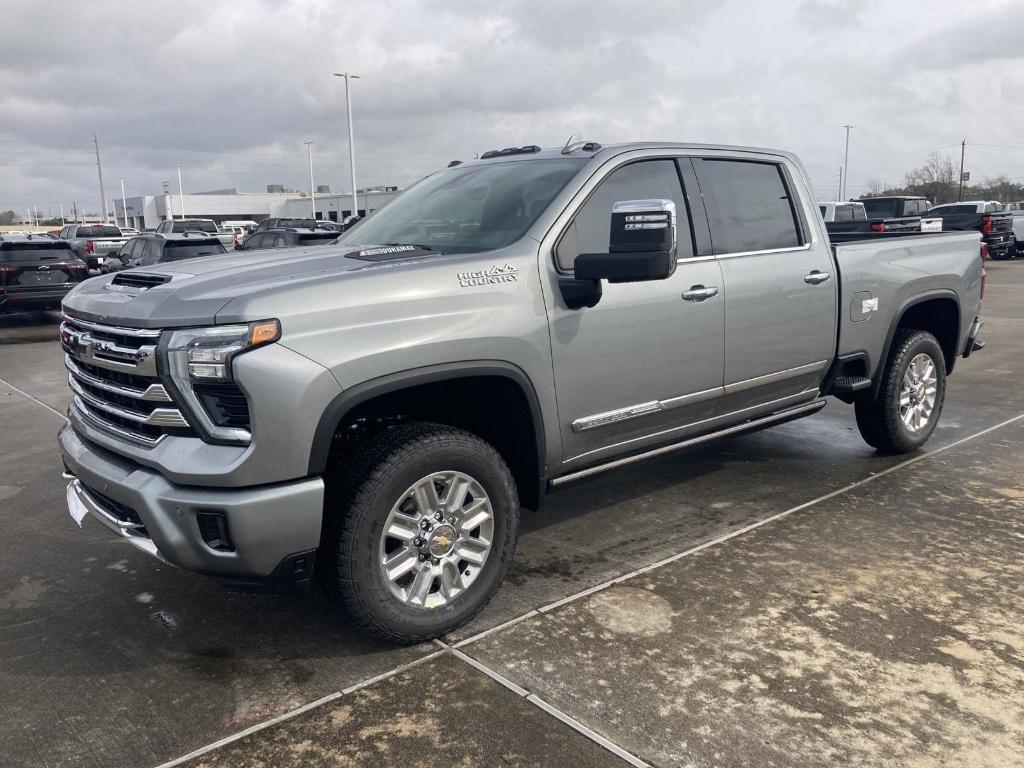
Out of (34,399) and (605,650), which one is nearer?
(605,650)

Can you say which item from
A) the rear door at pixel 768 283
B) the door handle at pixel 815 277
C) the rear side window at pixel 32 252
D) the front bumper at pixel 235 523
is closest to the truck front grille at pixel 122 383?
the front bumper at pixel 235 523

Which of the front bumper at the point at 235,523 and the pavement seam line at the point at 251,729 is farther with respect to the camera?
the front bumper at the point at 235,523

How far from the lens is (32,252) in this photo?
578 inches

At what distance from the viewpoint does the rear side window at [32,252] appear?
1450cm

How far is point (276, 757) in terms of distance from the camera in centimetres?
270

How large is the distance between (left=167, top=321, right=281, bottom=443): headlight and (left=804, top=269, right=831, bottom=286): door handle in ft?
10.0

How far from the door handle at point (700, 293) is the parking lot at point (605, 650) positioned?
1.21 m

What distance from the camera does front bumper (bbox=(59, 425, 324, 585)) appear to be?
9.36 ft

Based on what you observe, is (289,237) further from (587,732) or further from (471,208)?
(587,732)

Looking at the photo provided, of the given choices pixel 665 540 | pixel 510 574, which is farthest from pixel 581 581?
pixel 665 540

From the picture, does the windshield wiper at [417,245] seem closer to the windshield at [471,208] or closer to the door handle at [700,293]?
the windshield at [471,208]

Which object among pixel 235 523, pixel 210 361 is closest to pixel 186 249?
pixel 210 361

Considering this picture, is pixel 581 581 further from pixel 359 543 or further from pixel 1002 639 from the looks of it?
pixel 1002 639

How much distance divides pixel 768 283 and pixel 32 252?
1391 cm
